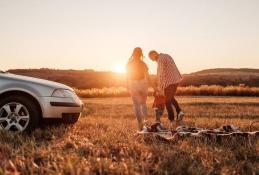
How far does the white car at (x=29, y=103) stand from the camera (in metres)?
8.35

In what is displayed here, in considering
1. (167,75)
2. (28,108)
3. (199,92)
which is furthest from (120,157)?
(199,92)

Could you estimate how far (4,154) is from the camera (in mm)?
5582

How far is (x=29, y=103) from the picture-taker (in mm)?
8461

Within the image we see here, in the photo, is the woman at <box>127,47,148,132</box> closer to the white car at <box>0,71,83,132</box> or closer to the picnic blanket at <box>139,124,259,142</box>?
the white car at <box>0,71,83,132</box>

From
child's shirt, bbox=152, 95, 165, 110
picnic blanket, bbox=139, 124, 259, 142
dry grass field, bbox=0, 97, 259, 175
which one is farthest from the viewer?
child's shirt, bbox=152, 95, 165, 110

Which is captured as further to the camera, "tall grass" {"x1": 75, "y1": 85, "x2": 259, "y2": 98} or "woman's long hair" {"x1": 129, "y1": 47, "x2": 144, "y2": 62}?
"tall grass" {"x1": 75, "y1": 85, "x2": 259, "y2": 98}

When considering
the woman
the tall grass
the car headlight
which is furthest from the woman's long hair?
the tall grass

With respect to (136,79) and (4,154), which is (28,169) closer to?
(4,154)

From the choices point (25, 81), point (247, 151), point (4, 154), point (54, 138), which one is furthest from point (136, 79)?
point (4, 154)

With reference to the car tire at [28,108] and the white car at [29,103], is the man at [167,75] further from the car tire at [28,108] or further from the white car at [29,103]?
the car tire at [28,108]

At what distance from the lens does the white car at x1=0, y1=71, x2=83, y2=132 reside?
8352mm

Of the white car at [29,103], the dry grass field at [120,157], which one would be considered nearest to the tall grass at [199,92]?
the white car at [29,103]

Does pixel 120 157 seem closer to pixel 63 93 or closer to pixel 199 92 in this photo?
pixel 63 93

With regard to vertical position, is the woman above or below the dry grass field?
above
